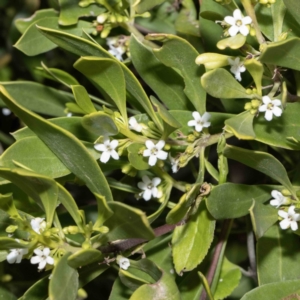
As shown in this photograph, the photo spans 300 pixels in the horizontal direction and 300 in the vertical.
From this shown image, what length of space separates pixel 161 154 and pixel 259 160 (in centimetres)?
19

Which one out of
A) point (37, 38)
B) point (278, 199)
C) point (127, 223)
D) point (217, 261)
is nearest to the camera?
point (127, 223)

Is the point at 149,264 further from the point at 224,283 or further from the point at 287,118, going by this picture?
the point at 287,118

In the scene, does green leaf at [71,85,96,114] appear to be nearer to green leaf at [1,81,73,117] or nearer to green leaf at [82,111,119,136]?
green leaf at [82,111,119,136]

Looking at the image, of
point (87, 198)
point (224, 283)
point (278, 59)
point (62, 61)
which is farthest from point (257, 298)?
point (62, 61)

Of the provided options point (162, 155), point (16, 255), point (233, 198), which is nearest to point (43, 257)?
point (16, 255)

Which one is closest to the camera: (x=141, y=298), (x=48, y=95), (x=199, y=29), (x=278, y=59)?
(x=278, y=59)

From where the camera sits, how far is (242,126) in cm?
95

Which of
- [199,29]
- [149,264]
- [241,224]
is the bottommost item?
[241,224]

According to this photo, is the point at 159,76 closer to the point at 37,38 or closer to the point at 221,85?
the point at 221,85

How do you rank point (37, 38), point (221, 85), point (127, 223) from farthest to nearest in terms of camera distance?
point (37, 38) → point (221, 85) → point (127, 223)

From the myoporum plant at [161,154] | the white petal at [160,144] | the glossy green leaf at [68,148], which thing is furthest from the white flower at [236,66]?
the glossy green leaf at [68,148]

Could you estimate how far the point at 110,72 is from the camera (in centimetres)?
100

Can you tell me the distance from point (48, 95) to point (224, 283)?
69 cm

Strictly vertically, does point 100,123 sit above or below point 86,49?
below
